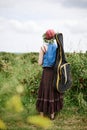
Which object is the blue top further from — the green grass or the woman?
the green grass

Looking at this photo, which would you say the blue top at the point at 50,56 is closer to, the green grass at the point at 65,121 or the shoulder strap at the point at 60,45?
the shoulder strap at the point at 60,45

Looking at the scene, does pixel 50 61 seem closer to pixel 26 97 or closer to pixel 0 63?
pixel 26 97

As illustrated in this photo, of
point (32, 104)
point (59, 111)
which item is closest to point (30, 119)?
point (59, 111)

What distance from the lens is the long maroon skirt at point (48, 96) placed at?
6.54m

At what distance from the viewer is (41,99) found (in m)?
6.80

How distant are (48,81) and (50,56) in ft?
1.70

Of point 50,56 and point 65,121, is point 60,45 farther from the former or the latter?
point 65,121

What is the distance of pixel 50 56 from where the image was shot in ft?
20.7

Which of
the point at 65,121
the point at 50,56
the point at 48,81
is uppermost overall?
the point at 50,56

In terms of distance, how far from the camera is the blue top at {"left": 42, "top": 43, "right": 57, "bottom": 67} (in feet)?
20.7

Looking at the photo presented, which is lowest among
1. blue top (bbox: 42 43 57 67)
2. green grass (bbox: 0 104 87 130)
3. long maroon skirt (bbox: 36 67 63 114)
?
green grass (bbox: 0 104 87 130)

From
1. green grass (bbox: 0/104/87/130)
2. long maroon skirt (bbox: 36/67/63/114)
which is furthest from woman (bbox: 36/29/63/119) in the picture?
green grass (bbox: 0/104/87/130)

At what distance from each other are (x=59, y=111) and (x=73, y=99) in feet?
2.59

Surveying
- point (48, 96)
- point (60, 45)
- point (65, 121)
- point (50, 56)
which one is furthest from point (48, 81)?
point (65, 121)
